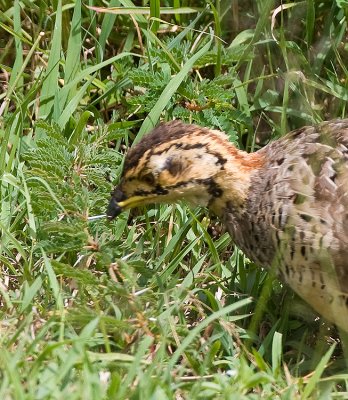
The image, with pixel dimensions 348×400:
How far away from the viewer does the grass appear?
14.3ft

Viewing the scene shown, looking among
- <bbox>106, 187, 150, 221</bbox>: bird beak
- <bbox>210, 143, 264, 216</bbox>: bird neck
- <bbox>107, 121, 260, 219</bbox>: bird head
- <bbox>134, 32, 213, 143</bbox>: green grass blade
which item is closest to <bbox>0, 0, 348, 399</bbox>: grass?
<bbox>134, 32, 213, 143</bbox>: green grass blade

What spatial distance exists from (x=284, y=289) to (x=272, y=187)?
67 cm

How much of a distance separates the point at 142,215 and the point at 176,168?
40.1 inches

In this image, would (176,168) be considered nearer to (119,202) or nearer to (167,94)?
(119,202)

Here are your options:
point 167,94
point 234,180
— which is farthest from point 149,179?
point 167,94

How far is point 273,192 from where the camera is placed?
490 centimetres

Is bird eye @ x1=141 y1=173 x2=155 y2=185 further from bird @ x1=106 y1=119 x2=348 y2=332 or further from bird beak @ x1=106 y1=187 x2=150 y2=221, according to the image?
bird beak @ x1=106 y1=187 x2=150 y2=221

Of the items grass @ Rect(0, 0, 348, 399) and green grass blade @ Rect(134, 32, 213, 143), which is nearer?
grass @ Rect(0, 0, 348, 399)

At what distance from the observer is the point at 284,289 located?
536 centimetres

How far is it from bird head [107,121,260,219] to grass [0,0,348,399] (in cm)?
29

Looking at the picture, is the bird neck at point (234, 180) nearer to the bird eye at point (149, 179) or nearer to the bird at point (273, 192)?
the bird at point (273, 192)

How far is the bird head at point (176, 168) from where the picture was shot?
4.84 metres

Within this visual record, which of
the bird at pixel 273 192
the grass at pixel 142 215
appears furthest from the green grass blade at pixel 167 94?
the bird at pixel 273 192

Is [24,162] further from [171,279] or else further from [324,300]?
[324,300]
